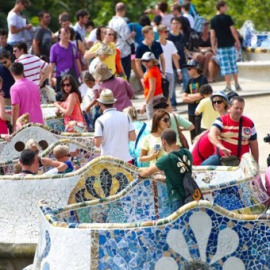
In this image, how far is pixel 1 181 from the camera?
13648 millimetres

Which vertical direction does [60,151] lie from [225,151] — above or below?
above

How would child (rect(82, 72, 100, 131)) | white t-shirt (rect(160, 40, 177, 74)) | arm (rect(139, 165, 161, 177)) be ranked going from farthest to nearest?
1. white t-shirt (rect(160, 40, 177, 74))
2. child (rect(82, 72, 100, 131))
3. arm (rect(139, 165, 161, 177))

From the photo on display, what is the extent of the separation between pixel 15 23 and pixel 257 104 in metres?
4.22

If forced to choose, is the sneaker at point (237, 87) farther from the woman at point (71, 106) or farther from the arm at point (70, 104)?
the arm at point (70, 104)

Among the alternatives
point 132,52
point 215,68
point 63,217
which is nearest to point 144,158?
point 63,217

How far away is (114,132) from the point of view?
14.8 m

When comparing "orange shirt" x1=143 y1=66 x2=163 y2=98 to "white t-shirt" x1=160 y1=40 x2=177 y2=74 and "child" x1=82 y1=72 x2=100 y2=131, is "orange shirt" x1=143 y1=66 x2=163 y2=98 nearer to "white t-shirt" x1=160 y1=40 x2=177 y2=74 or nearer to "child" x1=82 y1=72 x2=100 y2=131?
"child" x1=82 y1=72 x2=100 y2=131

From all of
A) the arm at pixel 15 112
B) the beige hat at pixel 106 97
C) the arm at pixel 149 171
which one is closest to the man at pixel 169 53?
the arm at pixel 15 112

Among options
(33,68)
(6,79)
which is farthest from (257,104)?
(6,79)

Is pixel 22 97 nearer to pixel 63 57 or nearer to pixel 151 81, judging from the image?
pixel 151 81

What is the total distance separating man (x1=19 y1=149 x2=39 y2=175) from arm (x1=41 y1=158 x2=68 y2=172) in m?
0.53

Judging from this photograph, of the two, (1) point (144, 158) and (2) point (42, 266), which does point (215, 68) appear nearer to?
(1) point (144, 158)

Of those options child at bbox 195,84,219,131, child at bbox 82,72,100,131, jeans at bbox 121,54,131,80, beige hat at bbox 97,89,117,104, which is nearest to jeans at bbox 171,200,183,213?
beige hat at bbox 97,89,117,104

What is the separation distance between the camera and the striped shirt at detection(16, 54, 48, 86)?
2012 centimetres
